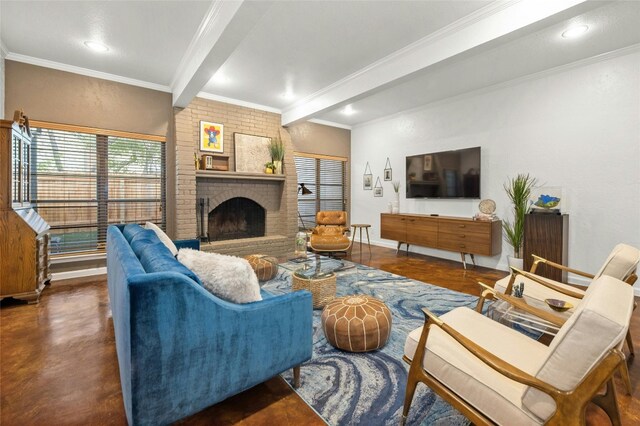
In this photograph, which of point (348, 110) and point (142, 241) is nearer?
point (142, 241)

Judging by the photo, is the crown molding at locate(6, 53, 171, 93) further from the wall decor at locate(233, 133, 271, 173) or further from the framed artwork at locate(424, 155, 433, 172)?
the framed artwork at locate(424, 155, 433, 172)

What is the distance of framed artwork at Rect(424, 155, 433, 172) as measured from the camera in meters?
5.34

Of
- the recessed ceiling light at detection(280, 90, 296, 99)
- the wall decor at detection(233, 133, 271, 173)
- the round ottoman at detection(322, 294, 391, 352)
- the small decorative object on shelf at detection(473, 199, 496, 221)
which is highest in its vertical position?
the recessed ceiling light at detection(280, 90, 296, 99)

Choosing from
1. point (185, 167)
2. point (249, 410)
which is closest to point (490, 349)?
point (249, 410)

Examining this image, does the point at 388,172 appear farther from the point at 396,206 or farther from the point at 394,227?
the point at 394,227

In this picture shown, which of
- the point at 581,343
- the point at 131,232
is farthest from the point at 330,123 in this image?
the point at 581,343

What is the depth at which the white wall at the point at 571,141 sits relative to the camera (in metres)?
3.45

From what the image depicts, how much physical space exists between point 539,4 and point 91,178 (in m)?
5.42

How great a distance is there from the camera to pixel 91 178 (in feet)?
13.7

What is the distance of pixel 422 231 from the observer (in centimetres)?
514

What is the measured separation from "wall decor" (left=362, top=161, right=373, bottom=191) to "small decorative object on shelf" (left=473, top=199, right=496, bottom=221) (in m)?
2.57

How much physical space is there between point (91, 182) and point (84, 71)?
1499mm

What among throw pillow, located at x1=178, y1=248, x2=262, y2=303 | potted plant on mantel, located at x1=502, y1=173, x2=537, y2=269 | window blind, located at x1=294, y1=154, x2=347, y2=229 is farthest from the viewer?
window blind, located at x1=294, y1=154, x2=347, y2=229

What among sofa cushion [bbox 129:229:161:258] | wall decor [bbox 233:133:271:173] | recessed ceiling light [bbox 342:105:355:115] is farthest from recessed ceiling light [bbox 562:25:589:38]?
wall decor [bbox 233:133:271:173]
